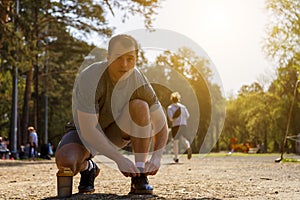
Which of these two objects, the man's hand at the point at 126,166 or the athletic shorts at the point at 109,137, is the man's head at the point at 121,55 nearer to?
the athletic shorts at the point at 109,137

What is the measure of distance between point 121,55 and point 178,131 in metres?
10.3

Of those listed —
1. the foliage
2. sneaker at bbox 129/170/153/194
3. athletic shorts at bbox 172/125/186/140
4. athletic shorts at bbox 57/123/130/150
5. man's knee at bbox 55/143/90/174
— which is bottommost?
Answer: sneaker at bbox 129/170/153/194

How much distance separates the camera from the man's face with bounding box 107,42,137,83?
13.5 ft

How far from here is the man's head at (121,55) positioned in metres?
4.10

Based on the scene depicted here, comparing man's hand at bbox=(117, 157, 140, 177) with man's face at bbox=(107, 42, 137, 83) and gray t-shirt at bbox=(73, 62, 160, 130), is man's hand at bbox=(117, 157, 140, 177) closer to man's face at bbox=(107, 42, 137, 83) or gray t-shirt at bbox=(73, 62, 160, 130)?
gray t-shirt at bbox=(73, 62, 160, 130)

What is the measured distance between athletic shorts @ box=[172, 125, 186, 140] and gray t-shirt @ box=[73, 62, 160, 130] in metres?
9.65

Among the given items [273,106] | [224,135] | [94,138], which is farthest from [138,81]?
[224,135]

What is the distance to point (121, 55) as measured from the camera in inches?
162

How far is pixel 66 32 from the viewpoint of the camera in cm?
3005

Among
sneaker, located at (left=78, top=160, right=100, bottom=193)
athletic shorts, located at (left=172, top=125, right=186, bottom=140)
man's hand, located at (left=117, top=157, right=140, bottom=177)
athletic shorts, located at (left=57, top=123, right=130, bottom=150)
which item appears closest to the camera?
man's hand, located at (left=117, top=157, right=140, bottom=177)

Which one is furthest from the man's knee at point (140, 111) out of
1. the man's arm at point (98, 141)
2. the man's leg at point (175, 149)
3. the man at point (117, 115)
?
the man's leg at point (175, 149)

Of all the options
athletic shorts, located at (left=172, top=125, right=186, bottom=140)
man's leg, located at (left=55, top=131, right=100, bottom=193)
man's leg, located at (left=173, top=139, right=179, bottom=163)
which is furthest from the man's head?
athletic shorts, located at (left=172, top=125, right=186, bottom=140)

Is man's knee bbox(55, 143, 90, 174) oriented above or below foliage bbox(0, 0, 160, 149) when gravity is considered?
below

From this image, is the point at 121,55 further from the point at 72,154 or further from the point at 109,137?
the point at 72,154
